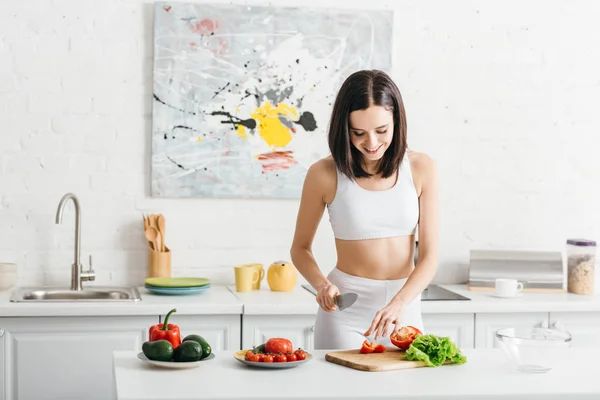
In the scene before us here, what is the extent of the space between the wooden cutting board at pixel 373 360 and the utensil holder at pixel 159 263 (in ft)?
4.97

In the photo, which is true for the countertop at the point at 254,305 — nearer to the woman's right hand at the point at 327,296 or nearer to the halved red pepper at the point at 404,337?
the woman's right hand at the point at 327,296

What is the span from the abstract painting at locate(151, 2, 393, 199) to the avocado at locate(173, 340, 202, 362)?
1.68m

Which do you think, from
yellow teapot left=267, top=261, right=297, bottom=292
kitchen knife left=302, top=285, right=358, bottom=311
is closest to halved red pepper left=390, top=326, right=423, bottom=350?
kitchen knife left=302, top=285, right=358, bottom=311

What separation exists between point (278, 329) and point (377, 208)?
2.89 ft

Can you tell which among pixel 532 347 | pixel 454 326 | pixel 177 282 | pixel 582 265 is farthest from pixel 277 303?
pixel 582 265

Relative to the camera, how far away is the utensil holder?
12.4ft

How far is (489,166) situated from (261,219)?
1.18 m

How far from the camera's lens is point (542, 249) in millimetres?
4211

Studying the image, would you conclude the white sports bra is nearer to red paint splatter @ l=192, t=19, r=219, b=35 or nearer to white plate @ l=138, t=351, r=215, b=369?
white plate @ l=138, t=351, r=215, b=369

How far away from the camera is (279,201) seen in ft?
13.0

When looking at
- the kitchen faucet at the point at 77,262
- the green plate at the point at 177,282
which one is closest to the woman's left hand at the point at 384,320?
the green plate at the point at 177,282

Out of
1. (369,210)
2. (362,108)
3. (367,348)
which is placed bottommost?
(367,348)

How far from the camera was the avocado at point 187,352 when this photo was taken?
2.24 meters

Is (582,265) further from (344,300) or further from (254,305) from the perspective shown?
(344,300)
